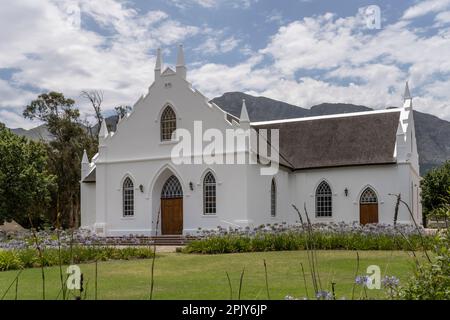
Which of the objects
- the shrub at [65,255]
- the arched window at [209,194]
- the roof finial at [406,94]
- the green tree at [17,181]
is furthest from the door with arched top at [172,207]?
the roof finial at [406,94]

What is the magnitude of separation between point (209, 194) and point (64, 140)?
3039 cm

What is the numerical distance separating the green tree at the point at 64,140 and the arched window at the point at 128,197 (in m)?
20.3

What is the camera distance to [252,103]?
192ft

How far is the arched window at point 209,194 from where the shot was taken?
1256 inches

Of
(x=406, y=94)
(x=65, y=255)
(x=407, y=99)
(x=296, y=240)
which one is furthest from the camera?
(x=406, y=94)

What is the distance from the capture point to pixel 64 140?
188ft

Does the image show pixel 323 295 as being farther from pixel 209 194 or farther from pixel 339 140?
pixel 339 140

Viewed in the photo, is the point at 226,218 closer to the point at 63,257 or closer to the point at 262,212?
the point at 262,212

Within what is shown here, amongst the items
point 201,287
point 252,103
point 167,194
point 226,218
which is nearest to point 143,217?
point 167,194

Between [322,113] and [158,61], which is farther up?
[322,113]

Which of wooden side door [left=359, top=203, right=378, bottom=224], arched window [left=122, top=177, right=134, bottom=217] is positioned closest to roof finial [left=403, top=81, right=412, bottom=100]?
wooden side door [left=359, top=203, right=378, bottom=224]

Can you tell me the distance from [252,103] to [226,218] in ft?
96.1

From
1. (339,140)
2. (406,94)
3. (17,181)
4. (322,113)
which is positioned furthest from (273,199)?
(322,113)

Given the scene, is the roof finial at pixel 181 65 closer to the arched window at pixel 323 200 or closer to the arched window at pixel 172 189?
the arched window at pixel 172 189
